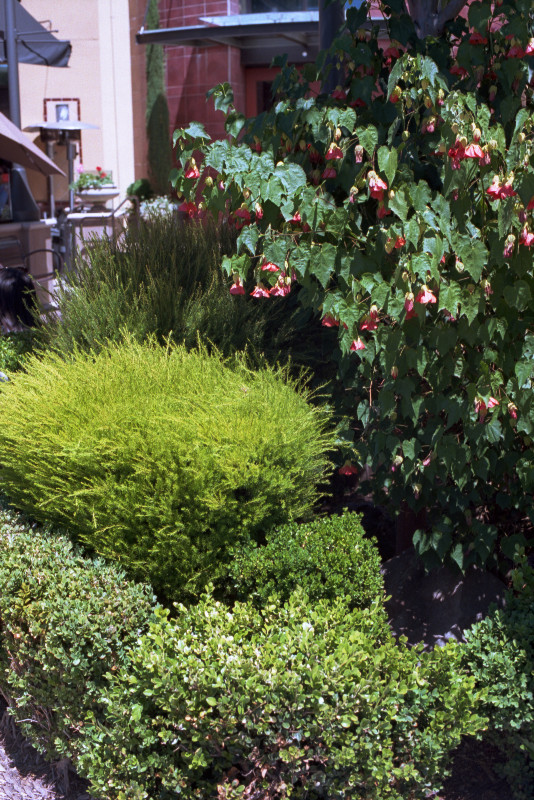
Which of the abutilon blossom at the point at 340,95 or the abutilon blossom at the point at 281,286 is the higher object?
the abutilon blossom at the point at 340,95

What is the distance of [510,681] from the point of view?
2.48 metres

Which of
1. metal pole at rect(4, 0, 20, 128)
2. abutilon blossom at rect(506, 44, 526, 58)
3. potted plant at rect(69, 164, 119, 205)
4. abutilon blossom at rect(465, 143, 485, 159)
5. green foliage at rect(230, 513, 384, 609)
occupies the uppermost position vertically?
metal pole at rect(4, 0, 20, 128)

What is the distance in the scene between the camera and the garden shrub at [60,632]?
2.55 m

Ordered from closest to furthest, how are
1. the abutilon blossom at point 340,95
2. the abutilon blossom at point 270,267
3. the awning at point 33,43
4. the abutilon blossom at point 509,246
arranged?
1. the abutilon blossom at point 509,246
2. the abutilon blossom at point 270,267
3. the abutilon blossom at point 340,95
4. the awning at point 33,43

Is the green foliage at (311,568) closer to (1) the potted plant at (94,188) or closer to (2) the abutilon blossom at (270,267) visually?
(2) the abutilon blossom at (270,267)

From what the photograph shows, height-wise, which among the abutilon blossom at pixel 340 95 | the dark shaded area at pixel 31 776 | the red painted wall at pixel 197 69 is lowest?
the dark shaded area at pixel 31 776

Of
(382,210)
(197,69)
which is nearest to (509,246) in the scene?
(382,210)

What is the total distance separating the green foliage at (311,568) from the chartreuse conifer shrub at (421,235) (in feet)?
0.95

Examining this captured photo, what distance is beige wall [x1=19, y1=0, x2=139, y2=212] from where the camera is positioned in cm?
2036

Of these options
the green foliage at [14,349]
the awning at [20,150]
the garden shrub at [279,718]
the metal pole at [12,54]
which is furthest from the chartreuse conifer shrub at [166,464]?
the metal pole at [12,54]

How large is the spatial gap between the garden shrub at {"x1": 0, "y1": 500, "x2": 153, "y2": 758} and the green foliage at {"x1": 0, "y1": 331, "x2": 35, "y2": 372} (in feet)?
6.39

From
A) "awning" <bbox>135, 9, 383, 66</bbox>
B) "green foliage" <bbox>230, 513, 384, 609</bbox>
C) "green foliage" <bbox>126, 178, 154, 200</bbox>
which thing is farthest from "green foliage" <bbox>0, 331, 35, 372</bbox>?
"green foliage" <bbox>126, 178, 154, 200</bbox>

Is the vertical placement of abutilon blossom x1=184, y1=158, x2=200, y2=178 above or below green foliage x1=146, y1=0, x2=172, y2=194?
below

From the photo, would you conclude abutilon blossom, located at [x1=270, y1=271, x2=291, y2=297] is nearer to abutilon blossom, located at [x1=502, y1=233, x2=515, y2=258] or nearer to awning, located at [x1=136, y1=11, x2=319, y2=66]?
abutilon blossom, located at [x1=502, y1=233, x2=515, y2=258]
